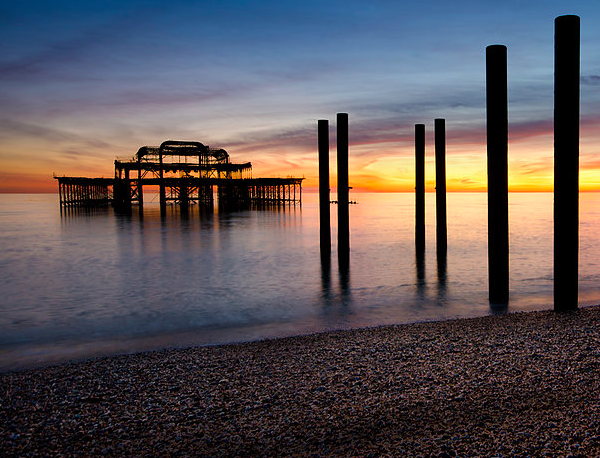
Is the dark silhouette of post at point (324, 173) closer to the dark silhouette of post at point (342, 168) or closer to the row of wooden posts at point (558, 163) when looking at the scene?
the dark silhouette of post at point (342, 168)

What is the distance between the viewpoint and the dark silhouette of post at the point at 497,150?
22.7ft

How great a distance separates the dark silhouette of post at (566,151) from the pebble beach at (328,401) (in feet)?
4.09

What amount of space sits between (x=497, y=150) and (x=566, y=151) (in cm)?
95

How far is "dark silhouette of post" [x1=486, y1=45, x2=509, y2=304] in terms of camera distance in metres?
6.93

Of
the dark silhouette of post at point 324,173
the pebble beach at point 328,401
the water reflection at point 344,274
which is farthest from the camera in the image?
the dark silhouette of post at point 324,173

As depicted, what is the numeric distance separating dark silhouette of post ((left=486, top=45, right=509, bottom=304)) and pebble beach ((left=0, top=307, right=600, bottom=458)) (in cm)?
214

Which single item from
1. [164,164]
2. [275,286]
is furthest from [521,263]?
[164,164]

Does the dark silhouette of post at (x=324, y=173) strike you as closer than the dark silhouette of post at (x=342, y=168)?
No

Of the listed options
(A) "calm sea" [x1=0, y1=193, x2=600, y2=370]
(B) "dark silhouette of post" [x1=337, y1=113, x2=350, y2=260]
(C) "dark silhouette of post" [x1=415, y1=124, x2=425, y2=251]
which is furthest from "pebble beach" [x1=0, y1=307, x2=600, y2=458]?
(C) "dark silhouette of post" [x1=415, y1=124, x2=425, y2=251]

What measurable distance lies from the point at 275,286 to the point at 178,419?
8.91 m

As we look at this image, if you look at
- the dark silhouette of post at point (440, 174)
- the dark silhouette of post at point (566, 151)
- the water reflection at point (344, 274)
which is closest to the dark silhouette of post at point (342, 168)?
the water reflection at point (344, 274)

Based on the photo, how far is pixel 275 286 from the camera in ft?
41.1

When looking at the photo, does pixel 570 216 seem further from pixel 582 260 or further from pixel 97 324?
pixel 582 260

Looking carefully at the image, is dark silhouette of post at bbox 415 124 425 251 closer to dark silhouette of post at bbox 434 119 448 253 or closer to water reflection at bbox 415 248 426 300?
dark silhouette of post at bbox 434 119 448 253
